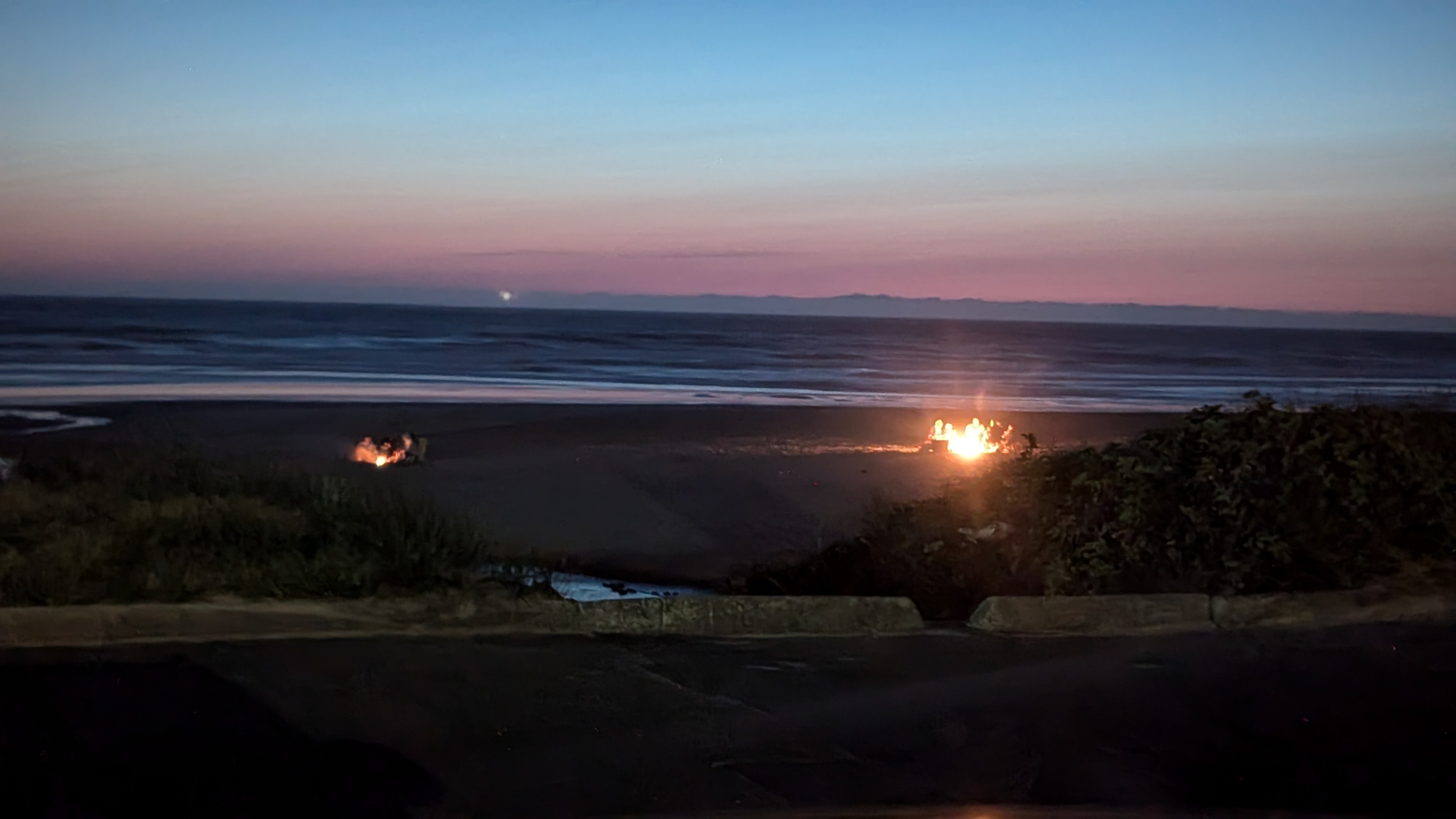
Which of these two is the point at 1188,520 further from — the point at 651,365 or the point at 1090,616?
the point at 651,365

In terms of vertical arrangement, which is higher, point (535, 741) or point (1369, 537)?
point (1369, 537)

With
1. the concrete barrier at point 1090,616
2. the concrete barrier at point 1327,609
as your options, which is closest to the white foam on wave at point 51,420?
the concrete barrier at point 1090,616

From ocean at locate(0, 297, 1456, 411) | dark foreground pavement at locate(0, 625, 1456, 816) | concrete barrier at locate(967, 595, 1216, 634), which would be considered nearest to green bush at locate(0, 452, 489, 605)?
dark foreground pavement at locate(0, 625, 1456, 816)

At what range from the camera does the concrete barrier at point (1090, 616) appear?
6.73m

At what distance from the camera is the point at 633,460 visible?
1444 centimetres

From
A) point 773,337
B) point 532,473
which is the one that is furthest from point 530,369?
point 773,337

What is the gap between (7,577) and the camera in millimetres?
6398

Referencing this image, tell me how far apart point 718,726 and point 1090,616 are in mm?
2597

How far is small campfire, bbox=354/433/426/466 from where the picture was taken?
1324 centimetres

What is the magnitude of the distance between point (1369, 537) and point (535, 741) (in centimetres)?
558

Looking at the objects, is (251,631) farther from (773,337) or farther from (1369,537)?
(773,337)

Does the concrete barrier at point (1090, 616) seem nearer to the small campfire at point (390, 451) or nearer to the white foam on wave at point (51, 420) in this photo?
the small campfire at point (390, 451)

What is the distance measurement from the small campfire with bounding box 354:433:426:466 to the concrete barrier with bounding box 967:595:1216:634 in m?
8.19

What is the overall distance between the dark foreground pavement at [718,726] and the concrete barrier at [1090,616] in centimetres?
20
